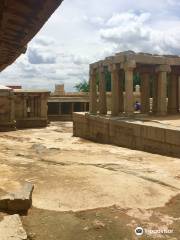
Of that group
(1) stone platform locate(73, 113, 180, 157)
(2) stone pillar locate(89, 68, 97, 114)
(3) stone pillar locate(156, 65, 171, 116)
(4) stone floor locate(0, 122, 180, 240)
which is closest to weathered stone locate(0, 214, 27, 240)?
(4) stone floor locate(0, 122, 180, 240)

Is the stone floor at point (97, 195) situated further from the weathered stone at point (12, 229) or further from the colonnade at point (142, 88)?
the colonnade at point (142, 88)

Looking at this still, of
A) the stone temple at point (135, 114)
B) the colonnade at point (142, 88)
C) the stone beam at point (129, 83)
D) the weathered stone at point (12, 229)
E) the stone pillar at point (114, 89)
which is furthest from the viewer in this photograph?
the stone pillar at point (114, 89)

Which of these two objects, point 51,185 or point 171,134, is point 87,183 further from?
point 171,134

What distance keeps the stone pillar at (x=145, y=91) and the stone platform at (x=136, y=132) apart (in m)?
3.88

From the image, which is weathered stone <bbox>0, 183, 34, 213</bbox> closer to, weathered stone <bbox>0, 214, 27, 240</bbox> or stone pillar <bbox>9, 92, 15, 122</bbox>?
weathered stone <bbox>0, 214, 27, 240</bbox>

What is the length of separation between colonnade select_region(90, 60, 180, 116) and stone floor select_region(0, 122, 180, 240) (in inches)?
260

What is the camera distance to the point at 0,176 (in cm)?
907

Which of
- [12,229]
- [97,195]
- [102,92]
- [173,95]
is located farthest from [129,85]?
[12,229]

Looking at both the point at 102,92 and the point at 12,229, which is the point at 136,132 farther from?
the point at 12,229

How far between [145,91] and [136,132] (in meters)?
7.37

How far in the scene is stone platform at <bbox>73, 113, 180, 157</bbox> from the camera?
1333cm

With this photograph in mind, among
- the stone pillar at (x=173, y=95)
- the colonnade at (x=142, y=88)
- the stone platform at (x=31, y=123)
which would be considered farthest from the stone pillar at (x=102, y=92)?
the stone platform at (x=31, y=123)

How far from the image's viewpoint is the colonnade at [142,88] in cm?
1816

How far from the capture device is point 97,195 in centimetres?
775
